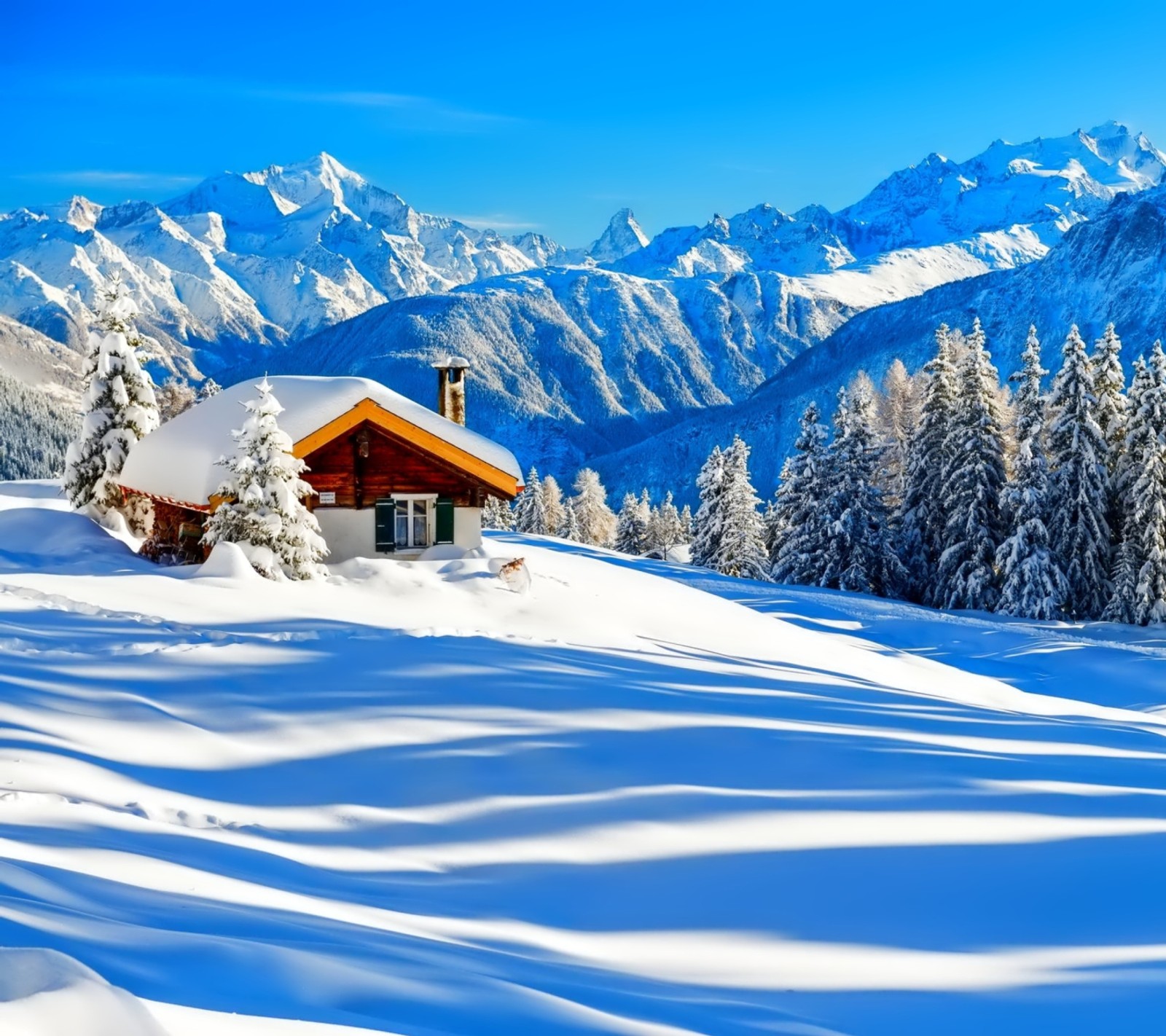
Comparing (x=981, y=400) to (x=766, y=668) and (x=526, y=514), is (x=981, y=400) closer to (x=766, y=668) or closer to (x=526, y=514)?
(x=766, y=668)

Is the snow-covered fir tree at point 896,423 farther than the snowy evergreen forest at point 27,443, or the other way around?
the snowy evergreen forest at point 27,443

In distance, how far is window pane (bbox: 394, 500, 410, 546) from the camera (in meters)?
23.6

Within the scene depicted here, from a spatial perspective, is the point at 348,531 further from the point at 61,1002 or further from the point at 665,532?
the point at 665,532

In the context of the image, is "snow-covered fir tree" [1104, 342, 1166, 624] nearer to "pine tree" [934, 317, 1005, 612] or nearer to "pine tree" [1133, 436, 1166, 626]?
"pine tree" [1133, 436, 1166, 626]

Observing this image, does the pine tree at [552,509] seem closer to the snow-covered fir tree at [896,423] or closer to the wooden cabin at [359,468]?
the snow-covered fir tree at [896,423]

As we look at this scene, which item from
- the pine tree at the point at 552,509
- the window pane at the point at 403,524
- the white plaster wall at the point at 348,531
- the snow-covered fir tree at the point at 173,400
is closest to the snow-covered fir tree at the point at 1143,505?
the window pane at the point at 403,524

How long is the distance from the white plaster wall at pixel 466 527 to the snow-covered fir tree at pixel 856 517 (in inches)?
819

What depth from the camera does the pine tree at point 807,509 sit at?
41688 millimetres

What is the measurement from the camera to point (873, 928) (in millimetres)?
6699

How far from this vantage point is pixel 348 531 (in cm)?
2295

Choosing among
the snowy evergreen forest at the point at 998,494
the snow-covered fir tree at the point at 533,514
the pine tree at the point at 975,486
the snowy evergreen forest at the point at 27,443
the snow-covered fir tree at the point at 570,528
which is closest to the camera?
the snowy evergreen forest at the point at 998,494

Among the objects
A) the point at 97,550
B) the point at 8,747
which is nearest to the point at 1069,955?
the point at 8,747

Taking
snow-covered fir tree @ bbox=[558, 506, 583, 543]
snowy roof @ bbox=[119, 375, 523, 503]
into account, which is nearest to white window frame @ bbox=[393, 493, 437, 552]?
snowy roof @ bbox=[119, 375, 523, 503]

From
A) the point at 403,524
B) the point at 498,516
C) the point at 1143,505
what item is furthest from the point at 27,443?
the point at 1143,505
